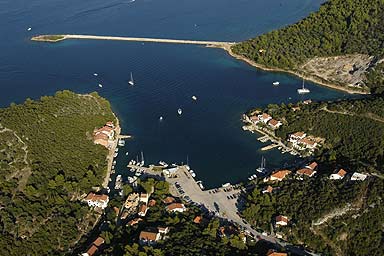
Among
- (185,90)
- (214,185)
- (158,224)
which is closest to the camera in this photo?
(158,224)

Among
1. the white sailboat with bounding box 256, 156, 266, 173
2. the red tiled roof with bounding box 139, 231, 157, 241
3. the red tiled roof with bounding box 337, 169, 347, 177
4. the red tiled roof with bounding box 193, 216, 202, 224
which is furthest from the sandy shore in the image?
the red tiled roof with bounding box 139, 231, 157, 241

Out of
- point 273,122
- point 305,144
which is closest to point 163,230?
point 305,144

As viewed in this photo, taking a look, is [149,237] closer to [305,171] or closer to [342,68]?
[305,171]

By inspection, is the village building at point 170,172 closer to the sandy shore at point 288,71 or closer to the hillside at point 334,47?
the sandy shore at point 288,71

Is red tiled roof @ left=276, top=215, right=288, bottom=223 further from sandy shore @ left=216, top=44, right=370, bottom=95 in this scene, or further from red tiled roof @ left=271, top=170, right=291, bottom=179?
sandy shore @ left=216, top=44, right=370, bottom=95

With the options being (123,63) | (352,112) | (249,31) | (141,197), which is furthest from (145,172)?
(249,31)

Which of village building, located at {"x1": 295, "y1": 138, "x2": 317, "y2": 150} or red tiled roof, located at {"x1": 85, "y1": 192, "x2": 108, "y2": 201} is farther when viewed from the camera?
village building, located at {"x1": 295, "y1": 138, "x2": 317, "y2": 150}

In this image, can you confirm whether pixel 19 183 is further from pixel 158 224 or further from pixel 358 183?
pixel 358 183
